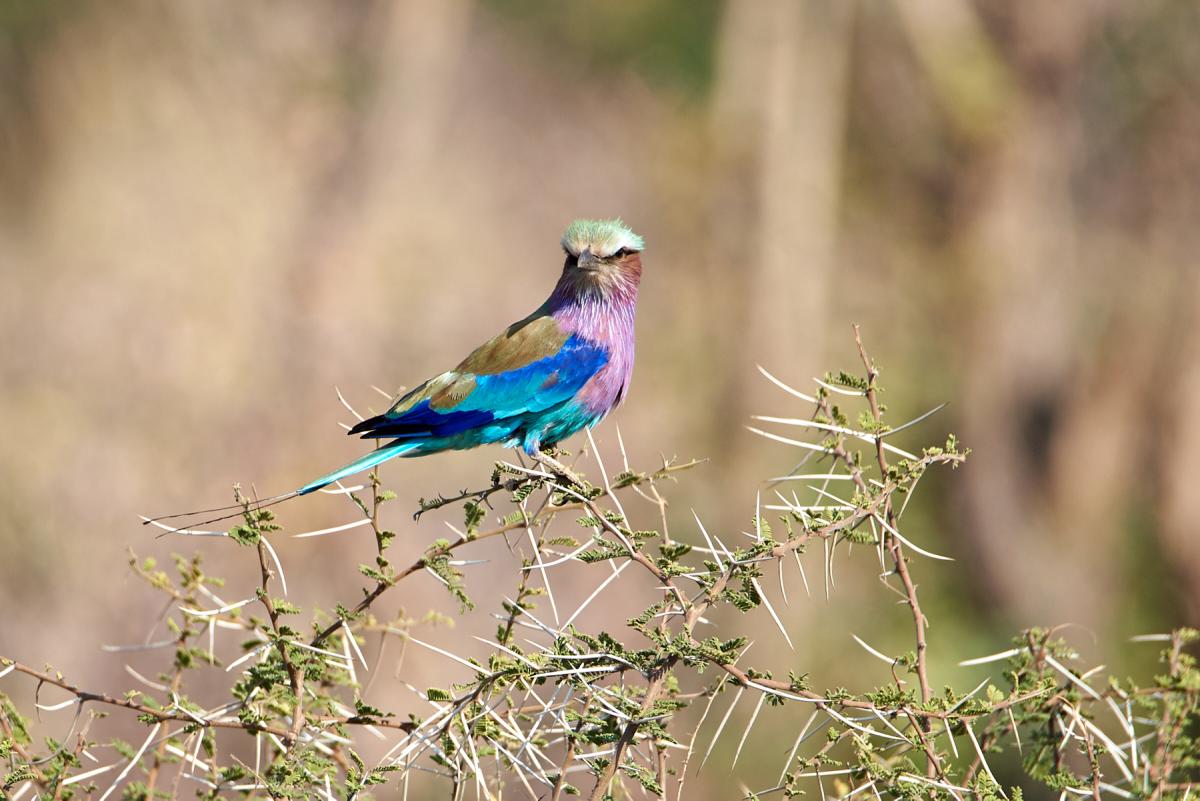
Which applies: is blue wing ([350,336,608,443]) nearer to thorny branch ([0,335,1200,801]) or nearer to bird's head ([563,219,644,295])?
bird's head ([563,219,644,295])

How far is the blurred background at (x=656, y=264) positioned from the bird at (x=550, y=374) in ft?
19.3

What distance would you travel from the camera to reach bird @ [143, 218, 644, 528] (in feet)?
12.7

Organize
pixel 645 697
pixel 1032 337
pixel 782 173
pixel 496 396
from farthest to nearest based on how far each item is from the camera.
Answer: pixel 1032 337
pixel 782 173
pixel 496 396
pixel 645 697

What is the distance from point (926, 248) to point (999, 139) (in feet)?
7.26

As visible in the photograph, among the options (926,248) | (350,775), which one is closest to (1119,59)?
(926,248)

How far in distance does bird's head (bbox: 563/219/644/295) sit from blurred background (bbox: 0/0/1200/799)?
5902 millimetres

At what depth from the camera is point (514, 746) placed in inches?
109

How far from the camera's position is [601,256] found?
431cm

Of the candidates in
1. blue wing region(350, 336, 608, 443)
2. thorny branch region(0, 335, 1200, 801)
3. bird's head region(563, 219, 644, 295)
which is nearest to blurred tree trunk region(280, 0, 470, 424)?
bird's head region(563, 219, 644, 295)

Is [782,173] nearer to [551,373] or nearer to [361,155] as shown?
[361,155]

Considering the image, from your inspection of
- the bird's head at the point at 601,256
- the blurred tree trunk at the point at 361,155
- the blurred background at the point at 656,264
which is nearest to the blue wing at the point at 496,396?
the bird's head at the point at 601,256

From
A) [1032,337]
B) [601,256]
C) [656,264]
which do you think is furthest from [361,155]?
[601,256]

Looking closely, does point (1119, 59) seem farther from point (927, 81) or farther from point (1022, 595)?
point (1022, 595)

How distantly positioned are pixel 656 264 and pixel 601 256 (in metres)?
10.7
